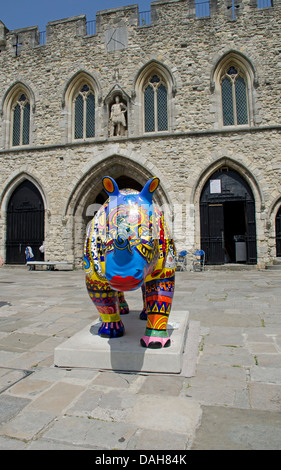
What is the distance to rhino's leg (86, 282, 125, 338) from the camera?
2.89 metres

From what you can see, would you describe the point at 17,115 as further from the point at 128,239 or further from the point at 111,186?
the point at 128,239

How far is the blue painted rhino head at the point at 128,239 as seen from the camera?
7.10ft

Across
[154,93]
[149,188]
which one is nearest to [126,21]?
[154,93]

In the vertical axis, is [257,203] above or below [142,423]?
above

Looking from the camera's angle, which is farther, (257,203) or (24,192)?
(24,192)

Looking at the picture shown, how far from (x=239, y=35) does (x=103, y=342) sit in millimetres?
12789

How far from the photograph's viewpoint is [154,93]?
12680mm

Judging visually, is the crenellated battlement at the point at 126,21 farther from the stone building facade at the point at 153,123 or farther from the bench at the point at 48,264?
the bench at the point at 48,264

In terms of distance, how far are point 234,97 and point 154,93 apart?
119 inches

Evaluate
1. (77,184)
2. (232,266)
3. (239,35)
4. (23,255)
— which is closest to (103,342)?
(232,266)

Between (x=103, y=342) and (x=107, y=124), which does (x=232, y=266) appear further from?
(x=103, y=342)

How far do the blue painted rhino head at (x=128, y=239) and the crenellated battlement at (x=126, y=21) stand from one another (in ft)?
40.5

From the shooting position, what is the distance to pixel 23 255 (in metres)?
13.7

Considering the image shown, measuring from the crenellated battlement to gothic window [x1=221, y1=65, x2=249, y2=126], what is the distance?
1.85m
